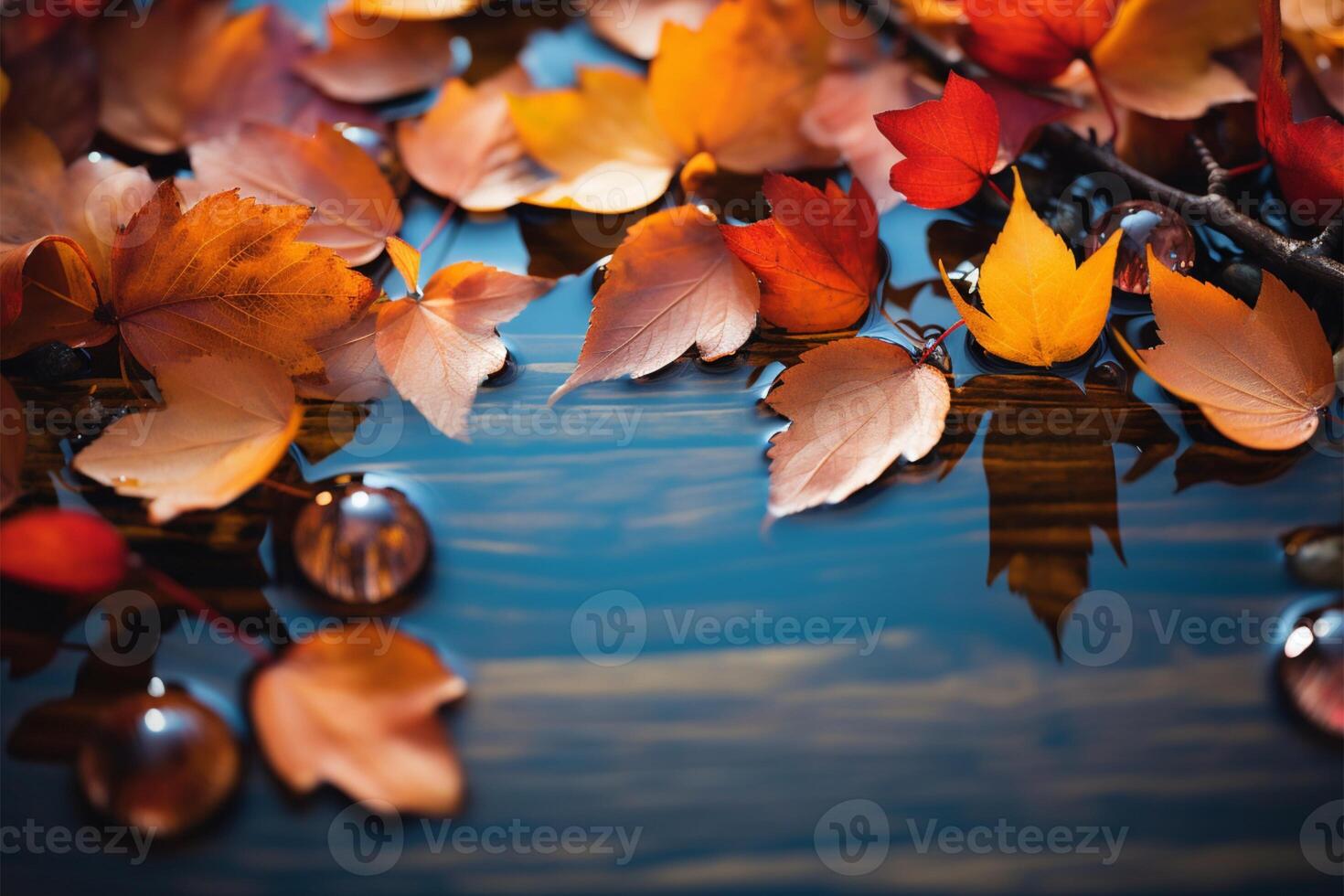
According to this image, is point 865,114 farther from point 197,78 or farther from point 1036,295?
point 197,78

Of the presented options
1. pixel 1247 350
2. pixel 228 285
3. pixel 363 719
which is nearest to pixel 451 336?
pixel 228 285

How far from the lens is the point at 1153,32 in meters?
0.64

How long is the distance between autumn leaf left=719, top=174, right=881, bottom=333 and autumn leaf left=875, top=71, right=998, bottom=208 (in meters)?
0.03

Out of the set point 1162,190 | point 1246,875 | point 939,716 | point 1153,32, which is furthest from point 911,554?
point 1153,32

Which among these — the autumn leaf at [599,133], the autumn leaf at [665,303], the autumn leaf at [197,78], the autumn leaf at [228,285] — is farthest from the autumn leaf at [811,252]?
the autumn leaf at [197,78]

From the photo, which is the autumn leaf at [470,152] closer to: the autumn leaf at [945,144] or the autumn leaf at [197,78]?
the autumn leaf at [197,78]

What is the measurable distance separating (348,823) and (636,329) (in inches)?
11.5

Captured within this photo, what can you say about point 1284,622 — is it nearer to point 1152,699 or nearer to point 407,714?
point 1152,699

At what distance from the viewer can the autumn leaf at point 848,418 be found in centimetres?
50

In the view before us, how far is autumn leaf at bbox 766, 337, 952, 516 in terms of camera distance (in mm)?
500

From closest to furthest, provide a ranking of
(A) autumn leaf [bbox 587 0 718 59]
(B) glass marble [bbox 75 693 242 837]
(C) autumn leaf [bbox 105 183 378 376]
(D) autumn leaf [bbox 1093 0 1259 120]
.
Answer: (B) glass marble [bbox 75 693 242 837] < (C) autumn leaf [bbox 105 183 378 376] < (D) autumn leaf [bbox 1093 0 1259 120] < (A) autumn leaf [bbox 587 0 718 59]

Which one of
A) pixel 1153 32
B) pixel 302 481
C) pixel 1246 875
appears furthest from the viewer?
pixel 1153 32

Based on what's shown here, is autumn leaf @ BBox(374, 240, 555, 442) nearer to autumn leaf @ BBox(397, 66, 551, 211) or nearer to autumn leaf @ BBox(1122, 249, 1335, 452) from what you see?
autumn leaf @ BBox(397, 66, 551, 211)

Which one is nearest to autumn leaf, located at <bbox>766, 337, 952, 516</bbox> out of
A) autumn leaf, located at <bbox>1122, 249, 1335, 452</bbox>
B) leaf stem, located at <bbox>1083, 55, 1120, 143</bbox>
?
autumn leaf, located at <bbox>1122, 249, 1335, 452</bbox>
